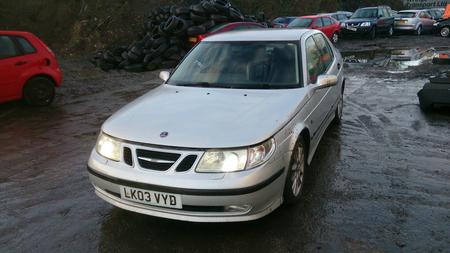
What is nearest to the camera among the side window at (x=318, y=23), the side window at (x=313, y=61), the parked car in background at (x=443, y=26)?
the side window at (x=313, y=61)

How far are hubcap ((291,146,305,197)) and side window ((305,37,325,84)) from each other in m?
0.89

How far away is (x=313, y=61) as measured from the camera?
504 centimetres

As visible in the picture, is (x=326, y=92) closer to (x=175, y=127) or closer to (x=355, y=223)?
(x=355, y=223)

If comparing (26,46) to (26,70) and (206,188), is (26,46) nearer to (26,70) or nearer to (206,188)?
(26,70)

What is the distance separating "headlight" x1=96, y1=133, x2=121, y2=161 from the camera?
353 centimetres

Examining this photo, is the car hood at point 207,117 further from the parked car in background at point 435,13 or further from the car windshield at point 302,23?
the parked car in background at point 435,13

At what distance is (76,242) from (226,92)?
1.93 m

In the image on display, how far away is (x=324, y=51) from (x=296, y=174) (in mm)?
2499

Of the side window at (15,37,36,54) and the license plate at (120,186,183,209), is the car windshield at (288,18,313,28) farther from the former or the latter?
the license plate at (120,186,183,209)

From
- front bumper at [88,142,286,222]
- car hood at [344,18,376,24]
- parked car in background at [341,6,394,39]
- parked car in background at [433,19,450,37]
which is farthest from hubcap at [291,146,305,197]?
parked car in background at [433,19,450,37]

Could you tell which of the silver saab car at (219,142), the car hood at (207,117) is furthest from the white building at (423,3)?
the car hood at (207,117)

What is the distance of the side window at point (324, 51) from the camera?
5644 mm

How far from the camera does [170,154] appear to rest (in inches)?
128

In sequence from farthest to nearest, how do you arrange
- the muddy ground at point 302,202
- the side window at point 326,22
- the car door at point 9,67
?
1. the side window at point 326,22
2. the car door at point 9,67
3. the muddy ground at point 302,202
